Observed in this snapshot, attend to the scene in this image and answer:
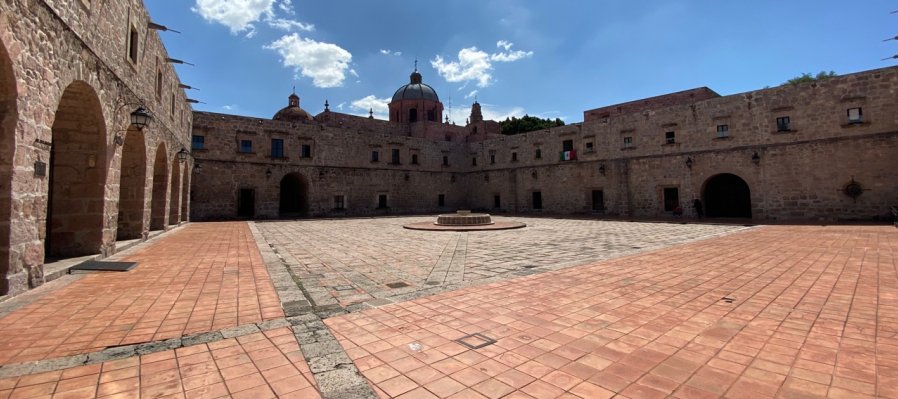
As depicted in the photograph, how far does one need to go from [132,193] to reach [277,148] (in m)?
14.7

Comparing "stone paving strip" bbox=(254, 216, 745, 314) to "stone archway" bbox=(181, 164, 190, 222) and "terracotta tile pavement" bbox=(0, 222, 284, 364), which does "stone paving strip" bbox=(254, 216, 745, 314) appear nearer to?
"terracotta tile pavement" bbox=(0, 222, 284, 364)

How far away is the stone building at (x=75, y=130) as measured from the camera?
4.59 meters

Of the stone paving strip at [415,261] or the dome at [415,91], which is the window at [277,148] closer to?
the stone paving strip at [415,261]

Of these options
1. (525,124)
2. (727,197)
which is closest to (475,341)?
(727,197)

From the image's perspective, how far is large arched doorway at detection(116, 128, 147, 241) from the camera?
995 centimetres

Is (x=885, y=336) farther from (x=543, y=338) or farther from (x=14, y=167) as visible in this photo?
(x=14, y=167)

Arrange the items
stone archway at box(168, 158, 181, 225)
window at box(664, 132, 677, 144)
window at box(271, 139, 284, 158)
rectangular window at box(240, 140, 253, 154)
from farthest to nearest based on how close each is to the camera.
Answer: window at box(271, 139, 284, 158)
rectangular window at box(240, 140, 253, 154)
window at box(664, 132, 677, 144)
stone archway at box(168, 158, 181, 225)

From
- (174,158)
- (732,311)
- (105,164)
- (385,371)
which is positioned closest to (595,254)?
(732,311)

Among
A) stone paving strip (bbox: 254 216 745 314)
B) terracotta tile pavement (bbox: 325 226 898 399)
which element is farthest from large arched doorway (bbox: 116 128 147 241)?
terracotta tile pavement (bbox: 325 226 898 399)

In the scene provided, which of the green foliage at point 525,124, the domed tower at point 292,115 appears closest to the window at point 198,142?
the domed tower at point 292,115

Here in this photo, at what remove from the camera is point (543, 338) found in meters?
3.40

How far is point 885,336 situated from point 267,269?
25.7 feet

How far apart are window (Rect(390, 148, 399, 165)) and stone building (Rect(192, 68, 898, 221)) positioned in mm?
176

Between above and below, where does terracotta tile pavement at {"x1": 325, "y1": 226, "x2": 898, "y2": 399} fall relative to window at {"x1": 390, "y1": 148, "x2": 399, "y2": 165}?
below
